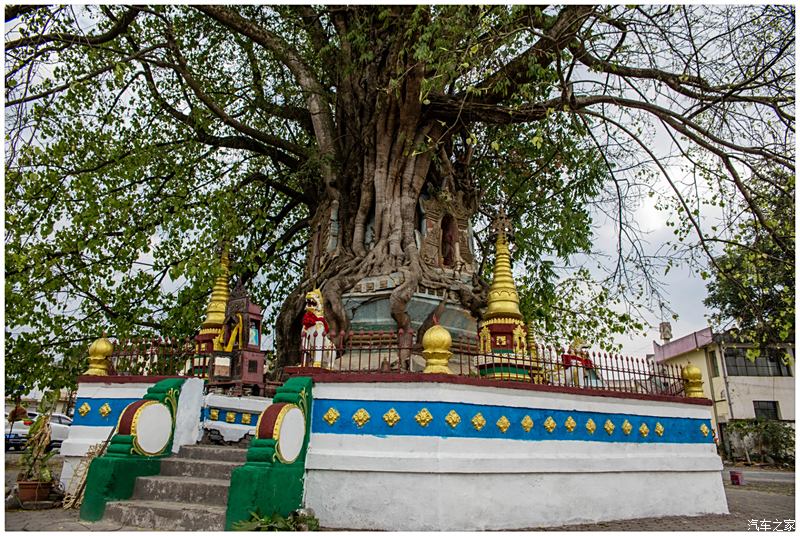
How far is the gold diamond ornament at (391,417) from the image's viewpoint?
6.98 metres

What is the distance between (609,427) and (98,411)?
7.33m

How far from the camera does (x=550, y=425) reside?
7.73 meters

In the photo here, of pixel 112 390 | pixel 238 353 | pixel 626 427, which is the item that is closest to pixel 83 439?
pixel 112 390

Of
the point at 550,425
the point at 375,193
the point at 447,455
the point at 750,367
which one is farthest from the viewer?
the point at 750,367

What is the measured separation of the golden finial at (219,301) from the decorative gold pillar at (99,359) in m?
2.64

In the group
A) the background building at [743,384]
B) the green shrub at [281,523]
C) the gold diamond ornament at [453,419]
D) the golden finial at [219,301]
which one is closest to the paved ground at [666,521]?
the green shrub at [281,523]

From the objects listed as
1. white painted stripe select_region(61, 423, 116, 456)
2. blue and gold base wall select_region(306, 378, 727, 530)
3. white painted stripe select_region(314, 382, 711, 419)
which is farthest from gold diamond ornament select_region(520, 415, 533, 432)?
white painted stripe select_region(61, 423, 116, 456)

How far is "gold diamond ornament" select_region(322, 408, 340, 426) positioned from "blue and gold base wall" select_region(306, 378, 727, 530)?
12 millimetres

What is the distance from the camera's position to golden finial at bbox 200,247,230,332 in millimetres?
11555

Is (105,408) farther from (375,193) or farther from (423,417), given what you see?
(375,193)

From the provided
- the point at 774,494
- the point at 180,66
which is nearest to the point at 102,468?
the point at 180,66

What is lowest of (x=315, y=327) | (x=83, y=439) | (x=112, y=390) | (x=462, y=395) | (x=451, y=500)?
(x=451, y=500)

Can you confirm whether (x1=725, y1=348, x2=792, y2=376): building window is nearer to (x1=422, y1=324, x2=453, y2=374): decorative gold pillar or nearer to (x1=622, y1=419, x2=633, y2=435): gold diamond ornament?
(x1=622, y1=419, x2=633, y2=435): gold diamond ornament

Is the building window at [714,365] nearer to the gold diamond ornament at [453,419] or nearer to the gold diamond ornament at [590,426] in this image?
the gold diamond ornament at [590,426]
